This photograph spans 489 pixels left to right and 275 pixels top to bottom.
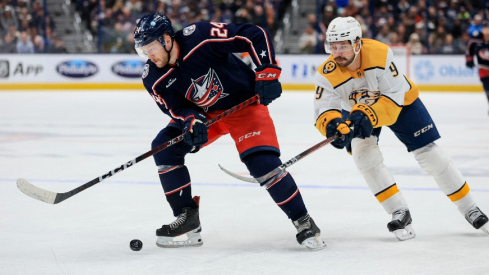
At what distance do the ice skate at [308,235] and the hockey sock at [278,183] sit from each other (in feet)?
0.16

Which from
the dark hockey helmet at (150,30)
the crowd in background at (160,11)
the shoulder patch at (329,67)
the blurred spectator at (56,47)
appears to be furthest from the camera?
the crowd in background at (160,11)

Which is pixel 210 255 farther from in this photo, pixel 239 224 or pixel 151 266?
pixel 239 224

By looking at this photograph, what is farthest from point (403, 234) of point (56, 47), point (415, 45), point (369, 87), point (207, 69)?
point (56, 47)

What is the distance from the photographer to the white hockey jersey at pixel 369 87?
10.0 ft

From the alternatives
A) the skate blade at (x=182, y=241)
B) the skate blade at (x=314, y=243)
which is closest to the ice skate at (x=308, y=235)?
the skate blade at (x=314, y=243)

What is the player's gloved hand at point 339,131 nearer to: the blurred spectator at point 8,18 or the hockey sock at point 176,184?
the hockey sock at point 176,184

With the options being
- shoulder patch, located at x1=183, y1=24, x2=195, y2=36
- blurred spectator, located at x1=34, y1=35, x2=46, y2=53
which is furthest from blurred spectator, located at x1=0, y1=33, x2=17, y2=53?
shoulder patch, located at x1=183, y1=24, x2=195, y2=36

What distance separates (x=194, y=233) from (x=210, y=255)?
10.2 inches

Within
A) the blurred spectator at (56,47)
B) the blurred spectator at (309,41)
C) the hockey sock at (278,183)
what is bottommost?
the blurred spectator at (309,41)

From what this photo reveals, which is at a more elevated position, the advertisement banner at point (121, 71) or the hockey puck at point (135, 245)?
the hockey puck at point (135, 245)

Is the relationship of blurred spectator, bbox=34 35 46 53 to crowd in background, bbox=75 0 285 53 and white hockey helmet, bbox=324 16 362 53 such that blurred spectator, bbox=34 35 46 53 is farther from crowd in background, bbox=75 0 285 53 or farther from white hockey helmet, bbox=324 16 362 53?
white hockey helmet, bbox=324 16 362 53

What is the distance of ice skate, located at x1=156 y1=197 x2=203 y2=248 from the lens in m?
3.12

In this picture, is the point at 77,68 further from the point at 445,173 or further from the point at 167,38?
the point at 445,173

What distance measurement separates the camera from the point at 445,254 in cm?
289
